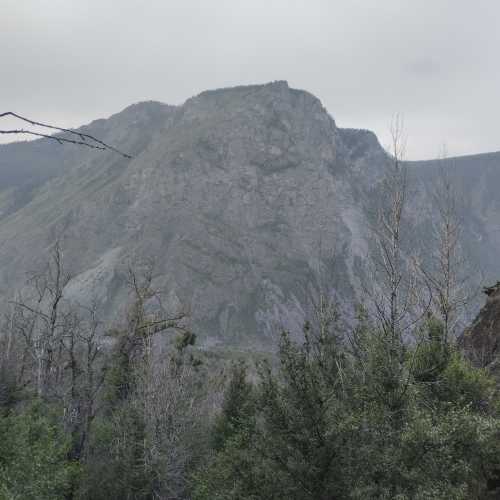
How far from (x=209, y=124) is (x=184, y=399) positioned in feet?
422

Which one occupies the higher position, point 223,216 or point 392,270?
point 223,216

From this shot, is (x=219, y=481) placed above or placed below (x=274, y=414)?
below

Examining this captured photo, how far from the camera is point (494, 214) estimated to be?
655ft

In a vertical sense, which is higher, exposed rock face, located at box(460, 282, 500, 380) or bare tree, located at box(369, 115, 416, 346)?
bare tree, located at box(369, 115, 416, 346)

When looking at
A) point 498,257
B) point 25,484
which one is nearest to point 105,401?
point 25,484

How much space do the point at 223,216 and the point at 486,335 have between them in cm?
10516

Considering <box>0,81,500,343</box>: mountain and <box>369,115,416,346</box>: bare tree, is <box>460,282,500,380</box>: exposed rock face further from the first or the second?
<box>0,81,500,343</box>: mountain

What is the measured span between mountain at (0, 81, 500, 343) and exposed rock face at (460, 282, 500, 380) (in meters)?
75.6

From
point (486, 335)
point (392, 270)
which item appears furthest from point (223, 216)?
point (392, 270)

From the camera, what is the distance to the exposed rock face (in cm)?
2398

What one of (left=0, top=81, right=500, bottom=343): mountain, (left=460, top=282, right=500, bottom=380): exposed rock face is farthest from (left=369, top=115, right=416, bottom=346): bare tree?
(left=0, top=81, right=500, bottom=343): mountain

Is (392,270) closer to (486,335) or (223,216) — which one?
(486,335)

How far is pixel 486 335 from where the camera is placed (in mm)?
25734

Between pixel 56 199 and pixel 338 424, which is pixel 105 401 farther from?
pixel 56 199
